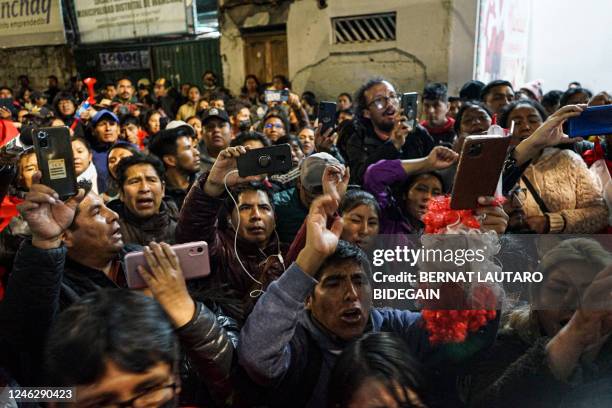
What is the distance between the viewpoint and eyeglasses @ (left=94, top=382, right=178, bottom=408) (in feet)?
3.26

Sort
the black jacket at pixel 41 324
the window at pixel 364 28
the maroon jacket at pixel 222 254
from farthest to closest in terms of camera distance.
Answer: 1. the window at pixel 364 28
2. the maroon jacket at pixel 222 254
3. the black jacket at pixel 41 324

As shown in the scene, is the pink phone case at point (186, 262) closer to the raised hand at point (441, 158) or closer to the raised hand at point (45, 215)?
the raised hand at point (45, 215)

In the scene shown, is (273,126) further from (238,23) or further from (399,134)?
(238,23)

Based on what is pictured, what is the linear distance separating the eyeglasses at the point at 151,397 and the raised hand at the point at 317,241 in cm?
41

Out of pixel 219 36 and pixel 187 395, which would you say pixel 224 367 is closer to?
pixel 187 395

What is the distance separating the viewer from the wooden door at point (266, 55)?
8.23 metres

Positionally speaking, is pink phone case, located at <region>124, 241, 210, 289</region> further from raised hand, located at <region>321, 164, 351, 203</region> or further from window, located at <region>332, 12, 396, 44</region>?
window, located at <region>332, 12, 396, 44</region>

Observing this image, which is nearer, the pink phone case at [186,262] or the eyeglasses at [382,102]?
the pink phone case at [186,262]

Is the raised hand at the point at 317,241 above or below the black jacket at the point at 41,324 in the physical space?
above

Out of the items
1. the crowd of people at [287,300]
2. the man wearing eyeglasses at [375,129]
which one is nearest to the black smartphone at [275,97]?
the man wearing eyeglasses at [375,129]

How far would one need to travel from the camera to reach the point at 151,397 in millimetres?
1018

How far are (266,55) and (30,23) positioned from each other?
20.6 ft

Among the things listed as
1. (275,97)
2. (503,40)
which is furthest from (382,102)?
(503,40)

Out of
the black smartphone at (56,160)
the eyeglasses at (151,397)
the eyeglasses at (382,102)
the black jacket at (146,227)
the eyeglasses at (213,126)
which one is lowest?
the black jacket at (146,227)
